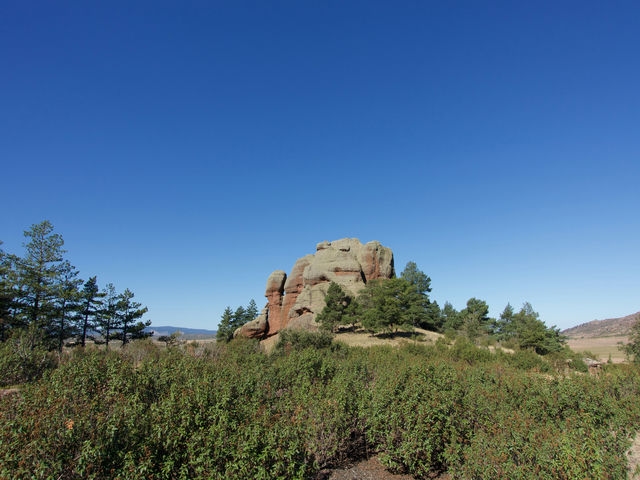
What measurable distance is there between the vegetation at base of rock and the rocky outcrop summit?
38216mm

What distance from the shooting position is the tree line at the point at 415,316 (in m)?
35.7

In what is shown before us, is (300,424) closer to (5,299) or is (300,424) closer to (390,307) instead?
(390,307)

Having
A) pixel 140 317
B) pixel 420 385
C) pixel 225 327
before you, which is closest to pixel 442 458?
pixel 420 385

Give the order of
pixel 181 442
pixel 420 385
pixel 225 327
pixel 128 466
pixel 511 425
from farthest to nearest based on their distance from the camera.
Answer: pixel 225 327 < pixel 420 385 < pixel 511 425 < pixel 181 442 < pixel 128 466

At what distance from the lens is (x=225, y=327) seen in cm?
5312

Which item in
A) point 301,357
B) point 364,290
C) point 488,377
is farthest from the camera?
point 364,290

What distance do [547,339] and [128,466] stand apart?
150 feet

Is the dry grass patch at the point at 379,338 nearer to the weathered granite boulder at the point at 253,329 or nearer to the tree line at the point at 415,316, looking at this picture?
the tree line at the point at 415,316

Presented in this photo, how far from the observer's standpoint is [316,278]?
176 ft

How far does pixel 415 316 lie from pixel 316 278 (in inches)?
765

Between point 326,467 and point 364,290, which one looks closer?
point 326,467

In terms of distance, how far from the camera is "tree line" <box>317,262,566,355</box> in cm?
3572

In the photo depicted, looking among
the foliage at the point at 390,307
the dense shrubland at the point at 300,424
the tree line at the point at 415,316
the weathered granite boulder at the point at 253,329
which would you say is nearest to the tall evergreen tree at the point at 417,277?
the tree line at the point at 415,316

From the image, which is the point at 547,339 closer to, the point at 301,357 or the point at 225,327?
the point at 301,357
